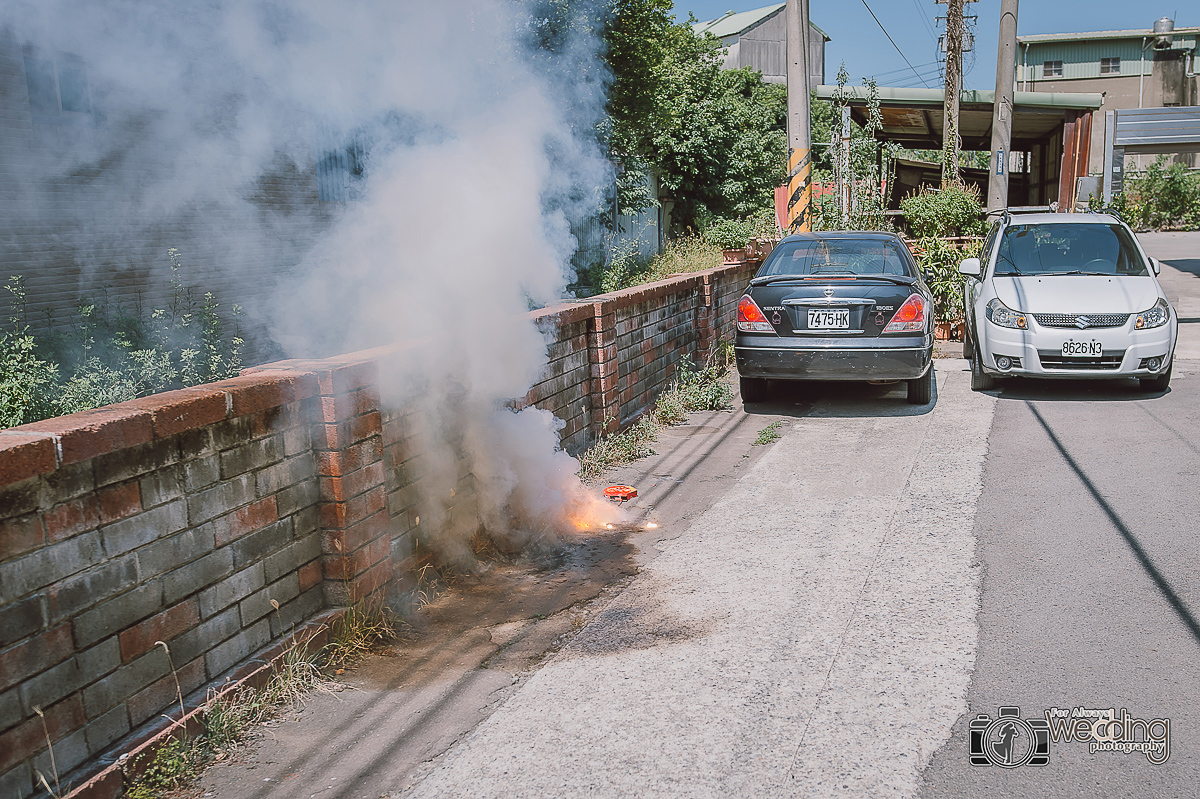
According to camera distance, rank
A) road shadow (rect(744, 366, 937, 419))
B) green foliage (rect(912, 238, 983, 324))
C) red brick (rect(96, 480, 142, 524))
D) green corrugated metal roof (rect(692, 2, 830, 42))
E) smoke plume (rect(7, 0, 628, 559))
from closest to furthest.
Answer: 1. red brick (rect(96, 480, 142, 524))
2. smoke plume (rect(7, 0, 628, 559))
3. road shadow (rect(744, 366, 937, 419))
4. green foliage (rect(912, 238, 983, 324))
5. green corrugated metal roof (rect(692, 2, 830, 42))

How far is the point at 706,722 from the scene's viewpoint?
310 centimetres

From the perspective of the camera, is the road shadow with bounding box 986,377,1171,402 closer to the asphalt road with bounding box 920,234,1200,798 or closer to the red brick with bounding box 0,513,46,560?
the asphalt road with bounding box 920,234,1200,798

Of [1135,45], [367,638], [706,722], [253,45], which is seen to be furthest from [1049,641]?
[1135,45]

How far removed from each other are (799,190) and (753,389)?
5231 mm

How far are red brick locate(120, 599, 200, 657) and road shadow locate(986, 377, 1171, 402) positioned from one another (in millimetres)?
7655

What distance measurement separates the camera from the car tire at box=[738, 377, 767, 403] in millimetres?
8531

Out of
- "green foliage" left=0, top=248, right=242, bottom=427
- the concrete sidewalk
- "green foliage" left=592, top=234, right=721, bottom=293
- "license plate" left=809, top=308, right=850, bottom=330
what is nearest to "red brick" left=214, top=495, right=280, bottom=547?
the concrete sidewalk

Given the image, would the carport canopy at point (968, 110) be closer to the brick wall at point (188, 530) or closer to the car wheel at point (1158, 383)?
the car wheel at point (1158, 383)

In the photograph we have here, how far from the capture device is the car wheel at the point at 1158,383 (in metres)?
8.23

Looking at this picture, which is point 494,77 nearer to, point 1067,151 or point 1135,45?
point 1067,151

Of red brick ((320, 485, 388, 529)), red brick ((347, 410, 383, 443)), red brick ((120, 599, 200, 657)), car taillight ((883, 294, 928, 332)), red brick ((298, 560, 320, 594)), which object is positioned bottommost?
red brick ((298, 560, 320, 594))

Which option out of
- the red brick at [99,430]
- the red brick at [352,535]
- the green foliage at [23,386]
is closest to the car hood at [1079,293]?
the red brick at [352,535]

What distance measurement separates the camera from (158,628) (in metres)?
2.93

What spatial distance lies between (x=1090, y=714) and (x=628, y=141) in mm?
16082
